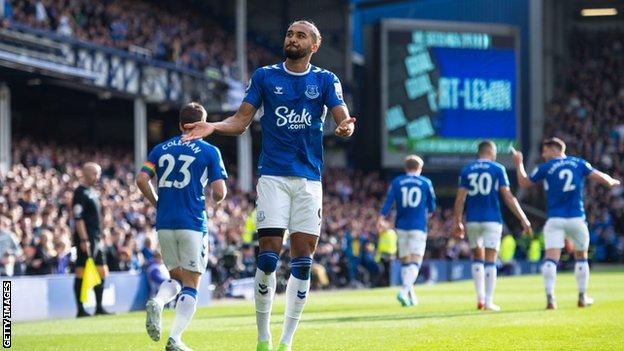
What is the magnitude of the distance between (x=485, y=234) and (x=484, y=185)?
693mm

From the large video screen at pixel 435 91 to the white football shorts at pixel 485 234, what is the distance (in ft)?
96.5

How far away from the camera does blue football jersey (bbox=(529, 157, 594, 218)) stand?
17.0 metres

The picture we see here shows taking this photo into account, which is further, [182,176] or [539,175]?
[539,175]

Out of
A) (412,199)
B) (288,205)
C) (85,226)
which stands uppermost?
(288,205)

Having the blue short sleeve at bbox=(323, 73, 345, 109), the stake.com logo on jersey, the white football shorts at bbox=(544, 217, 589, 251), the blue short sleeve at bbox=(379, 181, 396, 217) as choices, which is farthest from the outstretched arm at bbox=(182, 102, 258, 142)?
the blue short sleeve at bbox=(379, 181, 396, 217)

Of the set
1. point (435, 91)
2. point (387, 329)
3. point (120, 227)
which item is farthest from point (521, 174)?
point (435, 91)

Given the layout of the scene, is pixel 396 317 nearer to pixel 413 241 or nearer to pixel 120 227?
pixel 413 241

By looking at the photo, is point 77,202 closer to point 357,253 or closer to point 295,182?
point 295,182

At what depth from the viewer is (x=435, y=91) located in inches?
1876

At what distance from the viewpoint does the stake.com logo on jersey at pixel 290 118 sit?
10.2 meters

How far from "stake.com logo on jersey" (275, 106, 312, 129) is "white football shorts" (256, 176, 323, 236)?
0.43 m

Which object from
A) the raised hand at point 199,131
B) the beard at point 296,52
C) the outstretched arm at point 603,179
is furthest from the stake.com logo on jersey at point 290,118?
the outstretched arm at point 603,179

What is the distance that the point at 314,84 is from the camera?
10.2 meters

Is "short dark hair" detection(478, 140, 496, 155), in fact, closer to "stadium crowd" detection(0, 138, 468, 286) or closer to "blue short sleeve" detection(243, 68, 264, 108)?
"stadium crowd" detection(0, 138, 468, 286)
